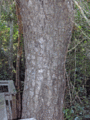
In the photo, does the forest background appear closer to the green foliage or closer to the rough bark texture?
the green foliage

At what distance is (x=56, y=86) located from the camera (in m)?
1.99

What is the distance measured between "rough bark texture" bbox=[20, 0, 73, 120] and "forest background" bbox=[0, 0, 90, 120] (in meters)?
0.31

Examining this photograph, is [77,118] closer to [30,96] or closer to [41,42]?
[30,96]

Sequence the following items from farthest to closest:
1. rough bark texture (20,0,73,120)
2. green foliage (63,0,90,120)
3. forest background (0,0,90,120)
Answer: green foliage (63,0,90,120) → forest background (0,0,90,120) → rough bark texture (20,0,73,120)

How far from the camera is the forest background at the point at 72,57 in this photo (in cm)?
238

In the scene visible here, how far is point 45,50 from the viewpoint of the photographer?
193 centimetres

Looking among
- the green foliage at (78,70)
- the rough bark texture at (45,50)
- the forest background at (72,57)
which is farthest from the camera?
the green foliage at (78,70)

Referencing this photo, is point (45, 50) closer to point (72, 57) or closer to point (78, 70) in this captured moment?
point (72, 57)

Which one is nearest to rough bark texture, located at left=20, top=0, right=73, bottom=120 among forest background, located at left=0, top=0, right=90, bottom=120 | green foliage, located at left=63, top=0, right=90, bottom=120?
forest background, located at left=0, top=0, right=90, bottom=120

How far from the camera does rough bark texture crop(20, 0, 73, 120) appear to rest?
1.90 metres

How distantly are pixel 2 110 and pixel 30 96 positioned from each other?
0.41 m

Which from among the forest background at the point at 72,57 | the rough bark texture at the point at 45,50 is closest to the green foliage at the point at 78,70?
the forest background at the point at 72,57

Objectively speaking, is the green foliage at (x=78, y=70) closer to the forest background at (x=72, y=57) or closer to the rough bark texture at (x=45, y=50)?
the forest background at (x=72, y=57)

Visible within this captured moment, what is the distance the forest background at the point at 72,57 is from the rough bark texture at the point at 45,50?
0.31 m
